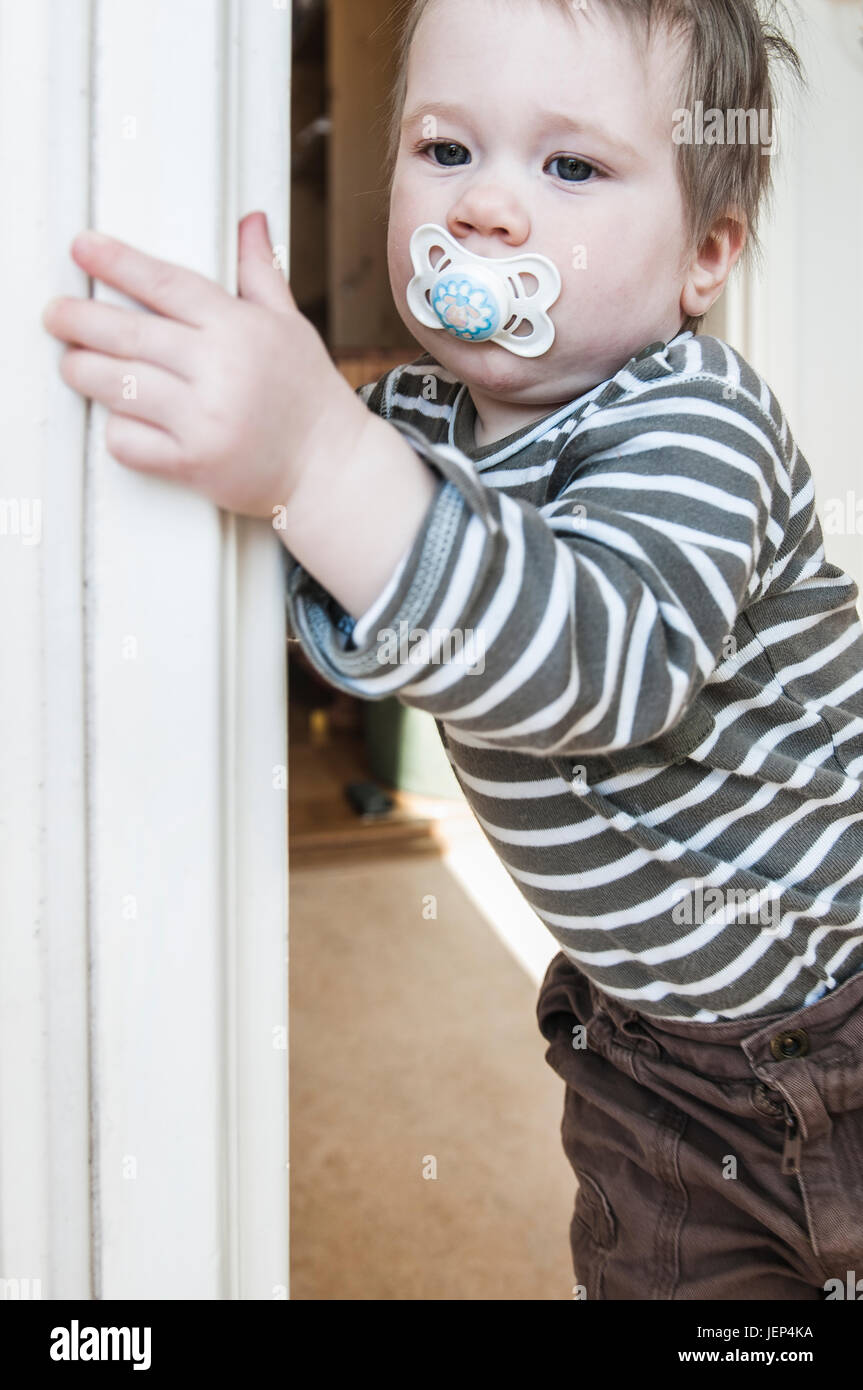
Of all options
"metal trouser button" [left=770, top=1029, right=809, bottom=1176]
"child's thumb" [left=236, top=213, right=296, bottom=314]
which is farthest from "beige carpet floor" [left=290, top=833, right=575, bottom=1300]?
"child's thumb" [left=236, top=213, right=296, bottom=314]

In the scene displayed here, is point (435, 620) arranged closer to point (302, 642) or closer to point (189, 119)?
point (302, 642)

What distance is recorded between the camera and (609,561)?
48 centimetres

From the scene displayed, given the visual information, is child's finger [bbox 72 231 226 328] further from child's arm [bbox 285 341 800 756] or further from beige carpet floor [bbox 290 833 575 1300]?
beige carpet floor [bbox 290 833 575 1300]

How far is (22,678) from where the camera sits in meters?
0.47

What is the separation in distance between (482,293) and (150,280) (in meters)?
0.19

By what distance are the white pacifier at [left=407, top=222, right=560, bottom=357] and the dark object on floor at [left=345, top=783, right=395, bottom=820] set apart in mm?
2169

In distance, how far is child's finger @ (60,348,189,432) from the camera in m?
0.43

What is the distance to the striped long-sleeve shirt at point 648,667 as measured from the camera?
1.47ft

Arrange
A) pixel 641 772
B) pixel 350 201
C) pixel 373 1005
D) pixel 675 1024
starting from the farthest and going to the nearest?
pixel 350 201, pixel 373 1005, pixel 675 1024, pixel 641 772

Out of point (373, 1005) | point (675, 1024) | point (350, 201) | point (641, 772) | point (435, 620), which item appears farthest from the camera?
point (350, 201)

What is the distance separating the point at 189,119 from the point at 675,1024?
1.89 feet

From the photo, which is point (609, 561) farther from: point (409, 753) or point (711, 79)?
point (409, 753)
